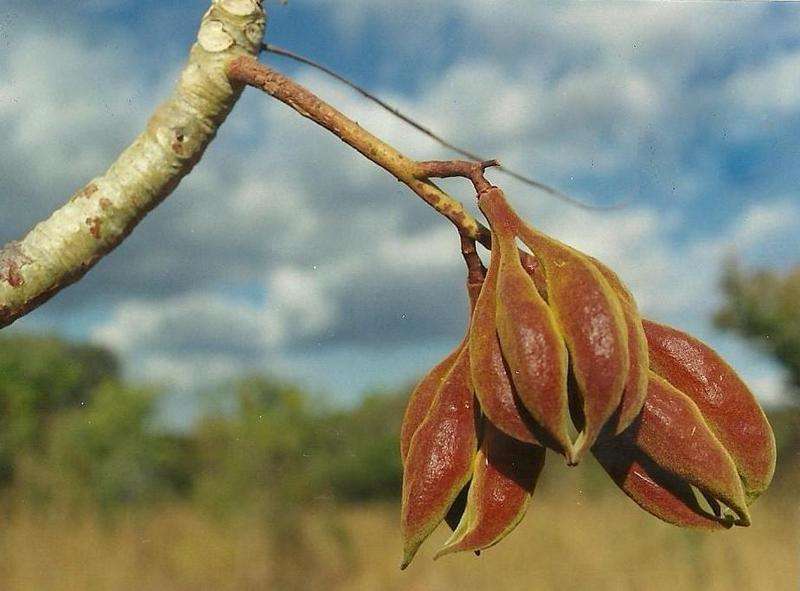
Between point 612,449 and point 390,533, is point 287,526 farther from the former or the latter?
point 612,449

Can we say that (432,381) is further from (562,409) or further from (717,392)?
(717,392)

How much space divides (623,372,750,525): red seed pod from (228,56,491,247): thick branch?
0.25 m

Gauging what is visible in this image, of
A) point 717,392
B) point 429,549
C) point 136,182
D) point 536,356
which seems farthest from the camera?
point 429,549

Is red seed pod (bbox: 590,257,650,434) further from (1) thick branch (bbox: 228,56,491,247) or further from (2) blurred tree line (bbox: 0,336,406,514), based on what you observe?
(2) blurred tree line (bbox: 0,336,406,514)

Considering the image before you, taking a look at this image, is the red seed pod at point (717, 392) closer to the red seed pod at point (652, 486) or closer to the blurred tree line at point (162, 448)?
the red seed pod at point (652, 486)

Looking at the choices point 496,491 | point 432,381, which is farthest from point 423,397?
point 496,491

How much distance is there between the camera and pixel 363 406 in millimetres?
13234

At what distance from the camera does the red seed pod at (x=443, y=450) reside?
34.9 inches

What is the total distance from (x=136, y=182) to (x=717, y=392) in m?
0.76

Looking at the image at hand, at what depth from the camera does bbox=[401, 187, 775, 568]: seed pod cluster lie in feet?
2.65

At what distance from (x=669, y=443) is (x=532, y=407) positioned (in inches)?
6.4

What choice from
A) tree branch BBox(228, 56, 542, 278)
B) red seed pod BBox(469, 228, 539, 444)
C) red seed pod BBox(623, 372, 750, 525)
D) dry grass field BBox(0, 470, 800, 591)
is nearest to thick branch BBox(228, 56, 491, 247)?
tree branch BBox(228, 56, 542, 278)

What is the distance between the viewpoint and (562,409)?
2.64 feet

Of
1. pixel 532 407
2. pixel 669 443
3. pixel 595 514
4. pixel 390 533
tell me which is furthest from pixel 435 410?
pixel 390 533
